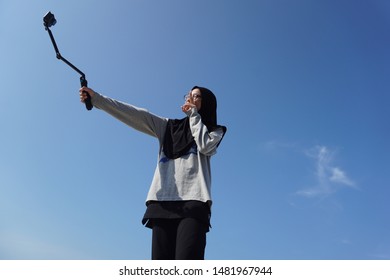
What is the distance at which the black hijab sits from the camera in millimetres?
4531

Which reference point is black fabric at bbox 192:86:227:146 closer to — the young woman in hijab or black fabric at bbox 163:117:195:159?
the young woman in hijab

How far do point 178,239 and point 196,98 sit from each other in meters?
1.76

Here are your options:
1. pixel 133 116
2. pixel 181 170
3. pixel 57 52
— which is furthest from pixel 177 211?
pixel 57 52

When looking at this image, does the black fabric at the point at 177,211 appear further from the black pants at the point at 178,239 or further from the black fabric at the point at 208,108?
the black fabric at the point at 208,108

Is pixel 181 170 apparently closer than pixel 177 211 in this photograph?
No

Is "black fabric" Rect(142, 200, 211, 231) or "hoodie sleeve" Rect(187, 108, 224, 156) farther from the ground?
"hoodie sleeve" Rect(187, 108, 224, 156)

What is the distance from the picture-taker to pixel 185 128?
15.5 ft

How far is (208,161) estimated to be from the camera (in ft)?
14.7

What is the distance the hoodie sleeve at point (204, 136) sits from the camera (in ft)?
14.1

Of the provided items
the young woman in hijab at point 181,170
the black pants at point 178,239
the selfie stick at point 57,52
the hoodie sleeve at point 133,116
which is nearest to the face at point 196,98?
the young woman in hijab at point 181,170

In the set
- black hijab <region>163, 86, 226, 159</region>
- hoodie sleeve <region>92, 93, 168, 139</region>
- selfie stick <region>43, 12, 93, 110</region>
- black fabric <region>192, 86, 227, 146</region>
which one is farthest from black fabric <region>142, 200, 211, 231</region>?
selfie stick <region>43, 12, 93, 110</region>

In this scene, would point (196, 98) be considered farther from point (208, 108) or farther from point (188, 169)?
→ point (188, 169)
